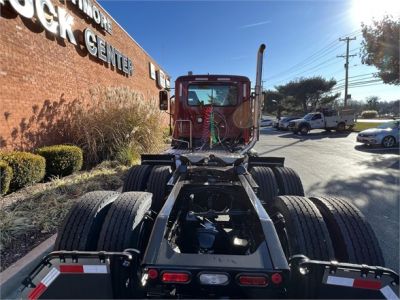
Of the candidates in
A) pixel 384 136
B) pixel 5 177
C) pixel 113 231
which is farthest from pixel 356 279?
pixel 384 136

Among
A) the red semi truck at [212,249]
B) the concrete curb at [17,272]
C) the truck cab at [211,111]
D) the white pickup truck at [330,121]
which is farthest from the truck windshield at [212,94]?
the white pickup truck at [330,121]

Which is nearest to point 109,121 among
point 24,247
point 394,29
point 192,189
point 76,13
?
point 76,13

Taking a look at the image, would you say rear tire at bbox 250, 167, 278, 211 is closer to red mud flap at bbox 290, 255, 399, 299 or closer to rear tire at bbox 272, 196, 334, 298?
rear tire at bbox 272, 196, 334, 298

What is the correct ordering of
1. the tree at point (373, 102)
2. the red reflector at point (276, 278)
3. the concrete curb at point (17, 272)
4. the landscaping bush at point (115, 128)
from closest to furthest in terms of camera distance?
the red reflector at point (276, 278) < the concrete curb at point (17, 272) < the landscaping bush at point (115, 128) < the tree at point (373, 102)

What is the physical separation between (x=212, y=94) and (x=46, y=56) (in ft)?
17.0

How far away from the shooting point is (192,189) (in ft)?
9.34

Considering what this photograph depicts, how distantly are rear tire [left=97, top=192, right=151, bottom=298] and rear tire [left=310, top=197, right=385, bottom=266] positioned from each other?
1567 mm

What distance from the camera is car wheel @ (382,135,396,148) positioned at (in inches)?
559

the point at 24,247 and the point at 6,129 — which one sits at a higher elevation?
the point at 6,129

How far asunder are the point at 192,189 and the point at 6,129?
5817mm

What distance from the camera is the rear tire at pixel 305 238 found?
6.24ft

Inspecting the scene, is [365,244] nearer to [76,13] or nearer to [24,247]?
[24,247]

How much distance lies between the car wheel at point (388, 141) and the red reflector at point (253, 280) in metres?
15.6

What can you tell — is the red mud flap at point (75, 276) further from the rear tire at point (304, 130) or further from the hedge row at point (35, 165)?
the rear tire at point (304, 130)
